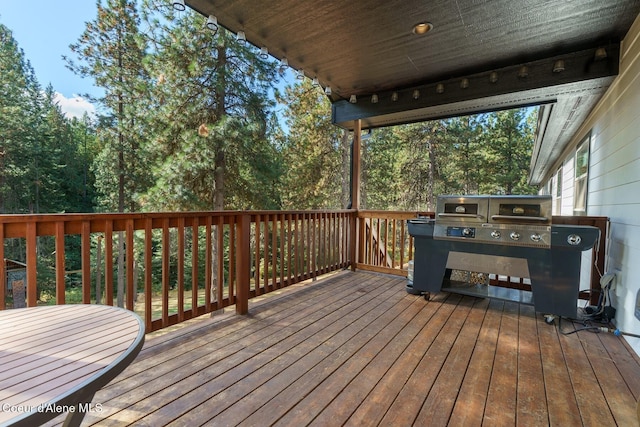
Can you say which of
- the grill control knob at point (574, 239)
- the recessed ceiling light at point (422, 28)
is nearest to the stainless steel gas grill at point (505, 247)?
the grill control knob at point (574, 239)

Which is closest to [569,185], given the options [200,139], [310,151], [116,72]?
[310,151]

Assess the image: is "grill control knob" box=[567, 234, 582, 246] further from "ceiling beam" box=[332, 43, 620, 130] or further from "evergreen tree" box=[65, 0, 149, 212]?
"evergreen tree" box=[65, 0, 149, 212]

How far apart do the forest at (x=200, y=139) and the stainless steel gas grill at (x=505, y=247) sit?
2522 mm

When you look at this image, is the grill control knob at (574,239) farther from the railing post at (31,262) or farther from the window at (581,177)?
the railing post at (31,262)

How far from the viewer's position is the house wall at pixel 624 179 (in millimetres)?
2361

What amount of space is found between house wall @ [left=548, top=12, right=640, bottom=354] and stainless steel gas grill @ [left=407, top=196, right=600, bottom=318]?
32cm

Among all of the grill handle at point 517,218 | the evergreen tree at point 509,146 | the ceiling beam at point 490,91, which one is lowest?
the grill handle at point 517,218

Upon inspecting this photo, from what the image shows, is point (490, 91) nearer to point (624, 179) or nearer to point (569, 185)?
point (624, 179)

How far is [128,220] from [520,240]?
134 inches

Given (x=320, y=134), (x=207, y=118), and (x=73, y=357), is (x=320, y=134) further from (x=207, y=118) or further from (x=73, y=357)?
(x=73, y=357)

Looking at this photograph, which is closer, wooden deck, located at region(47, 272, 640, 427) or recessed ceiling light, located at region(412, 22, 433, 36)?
wooden deck, located at region(47, 272, 640, 427)

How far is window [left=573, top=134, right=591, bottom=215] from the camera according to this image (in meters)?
4.30

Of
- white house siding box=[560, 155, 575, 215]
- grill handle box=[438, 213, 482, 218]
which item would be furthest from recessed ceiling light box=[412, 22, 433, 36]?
white house siding box=[560, 155, 575, 215]

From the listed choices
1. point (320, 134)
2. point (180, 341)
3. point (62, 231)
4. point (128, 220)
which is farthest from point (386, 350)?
Result: point (320, 134)
